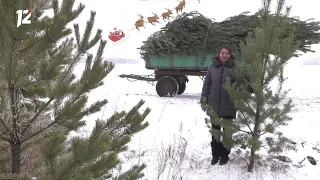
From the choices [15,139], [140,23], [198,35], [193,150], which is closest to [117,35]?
[140,23]

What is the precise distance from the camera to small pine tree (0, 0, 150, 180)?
5.19 ft

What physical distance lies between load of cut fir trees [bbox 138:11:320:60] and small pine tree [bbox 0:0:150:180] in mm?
8286

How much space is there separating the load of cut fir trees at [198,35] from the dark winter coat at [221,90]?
5.71m

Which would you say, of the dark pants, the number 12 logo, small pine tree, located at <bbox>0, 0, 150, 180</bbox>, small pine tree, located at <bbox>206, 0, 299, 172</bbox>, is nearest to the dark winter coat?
small pine tree, located at <bbox>206, 0, 299, 172</bbox>

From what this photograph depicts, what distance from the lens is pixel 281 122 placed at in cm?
426

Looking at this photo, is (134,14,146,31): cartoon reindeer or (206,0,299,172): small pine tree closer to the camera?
(206,0,299,172): small pine tree

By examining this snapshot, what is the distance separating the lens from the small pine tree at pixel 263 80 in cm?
406

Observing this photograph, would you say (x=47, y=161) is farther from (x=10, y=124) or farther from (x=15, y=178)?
(x=10, y=124)

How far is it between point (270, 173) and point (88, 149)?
3763 millimetres

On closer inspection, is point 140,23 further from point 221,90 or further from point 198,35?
point 221,90

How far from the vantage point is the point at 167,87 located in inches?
428

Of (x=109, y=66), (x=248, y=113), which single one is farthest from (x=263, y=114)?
(x=109, y=66)

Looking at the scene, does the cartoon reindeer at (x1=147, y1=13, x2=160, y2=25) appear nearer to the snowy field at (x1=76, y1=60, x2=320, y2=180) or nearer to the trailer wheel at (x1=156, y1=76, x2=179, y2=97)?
the trailer wheel at (x1=156, y1=76, x2=179, y2=97)

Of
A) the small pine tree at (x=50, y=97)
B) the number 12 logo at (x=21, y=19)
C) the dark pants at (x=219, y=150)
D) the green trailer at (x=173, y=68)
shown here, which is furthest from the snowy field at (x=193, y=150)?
the green trailer at (x=173, y=68)
